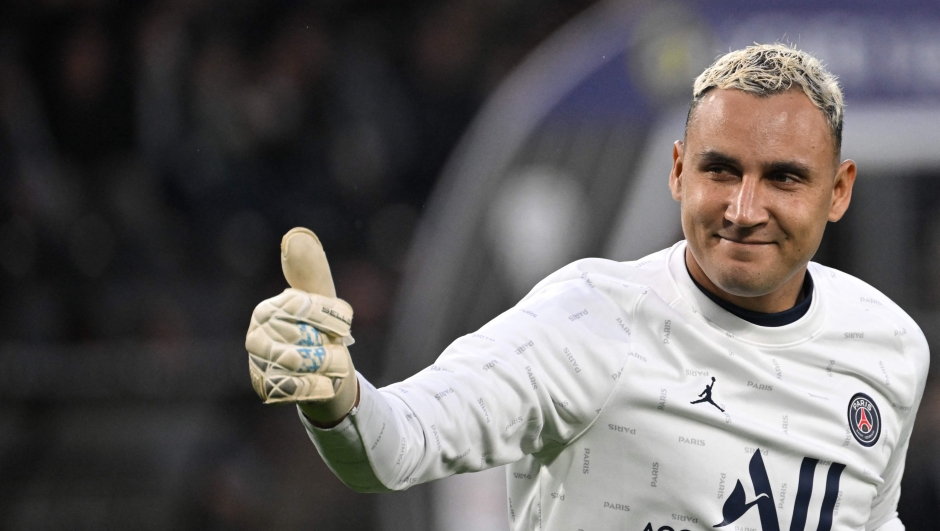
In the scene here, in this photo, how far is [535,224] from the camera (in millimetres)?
6516

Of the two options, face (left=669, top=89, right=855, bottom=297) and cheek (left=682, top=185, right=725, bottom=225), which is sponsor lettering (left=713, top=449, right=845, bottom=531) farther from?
cheek (left=682, top=185, right=725, bottom=225)

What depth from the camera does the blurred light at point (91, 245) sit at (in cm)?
731

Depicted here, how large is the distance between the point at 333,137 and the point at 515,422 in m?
6.44

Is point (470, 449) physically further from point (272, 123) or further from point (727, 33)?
point (272, 123)

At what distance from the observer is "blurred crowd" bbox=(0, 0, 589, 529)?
6.21 meters

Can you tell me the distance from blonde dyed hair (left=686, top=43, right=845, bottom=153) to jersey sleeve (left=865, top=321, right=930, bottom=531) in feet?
1.80

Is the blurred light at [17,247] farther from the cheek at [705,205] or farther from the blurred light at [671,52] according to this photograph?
the cheek at [705,205]

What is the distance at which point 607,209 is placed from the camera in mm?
6090

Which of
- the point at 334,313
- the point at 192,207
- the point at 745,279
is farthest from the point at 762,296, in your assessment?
the point at 192,207

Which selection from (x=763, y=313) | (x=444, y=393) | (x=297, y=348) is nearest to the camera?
(x=297, y=348)

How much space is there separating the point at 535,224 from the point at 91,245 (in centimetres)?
288

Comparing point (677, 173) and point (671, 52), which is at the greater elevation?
point (671, 52)

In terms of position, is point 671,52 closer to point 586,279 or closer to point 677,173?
point 677,173

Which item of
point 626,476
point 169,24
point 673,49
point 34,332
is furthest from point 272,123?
point 626,476
